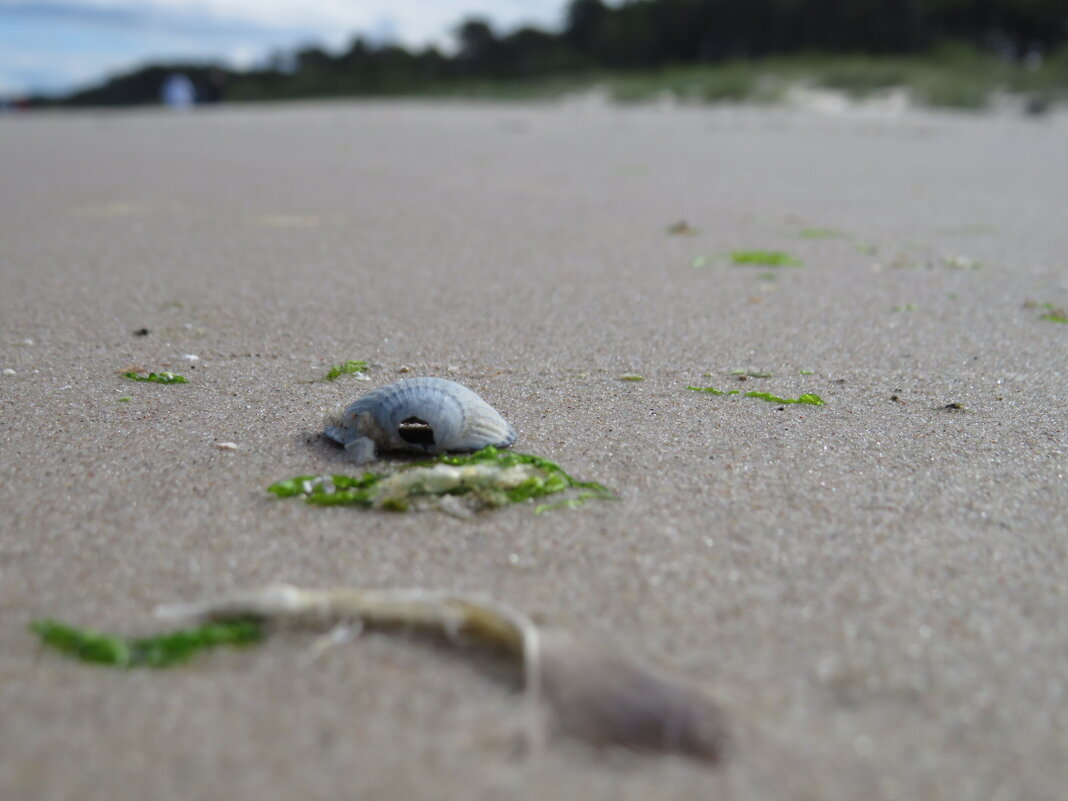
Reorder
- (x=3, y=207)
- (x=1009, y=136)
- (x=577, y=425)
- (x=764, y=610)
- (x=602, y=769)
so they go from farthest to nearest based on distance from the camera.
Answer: (x=1009, y=136) < (x=3, y=207) < (x=577, y=425) < (x=764, y=610) < (x=602, y=769)

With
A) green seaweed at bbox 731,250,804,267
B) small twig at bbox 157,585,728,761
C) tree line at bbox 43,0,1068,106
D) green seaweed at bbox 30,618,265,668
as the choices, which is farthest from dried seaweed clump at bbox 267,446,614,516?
tree line at bbox 43,0,1068,106

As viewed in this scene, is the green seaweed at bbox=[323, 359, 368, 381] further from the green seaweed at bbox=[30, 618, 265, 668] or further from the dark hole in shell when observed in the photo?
the green seaweed at bbox=[30, 618, 265, 668]

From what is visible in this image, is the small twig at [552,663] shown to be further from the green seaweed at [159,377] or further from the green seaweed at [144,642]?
the green seaweed at [159,377]

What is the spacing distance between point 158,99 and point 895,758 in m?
37.0

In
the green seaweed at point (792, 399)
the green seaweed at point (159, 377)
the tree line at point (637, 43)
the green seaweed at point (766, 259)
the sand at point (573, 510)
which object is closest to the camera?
the sand at point (573, 510)

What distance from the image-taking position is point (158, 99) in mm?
34062

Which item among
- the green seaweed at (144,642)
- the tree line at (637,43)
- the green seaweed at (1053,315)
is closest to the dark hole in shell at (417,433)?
the green seaweed at (144,642)

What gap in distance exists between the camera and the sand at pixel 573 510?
120 cm

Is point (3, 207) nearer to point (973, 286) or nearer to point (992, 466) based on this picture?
point (973, 286)

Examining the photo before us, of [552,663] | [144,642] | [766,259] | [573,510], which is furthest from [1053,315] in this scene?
[144,642]

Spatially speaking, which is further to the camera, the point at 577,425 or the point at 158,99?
the point at 158,99

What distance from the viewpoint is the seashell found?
2033mm

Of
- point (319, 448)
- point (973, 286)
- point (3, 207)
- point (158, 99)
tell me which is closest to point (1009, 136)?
point (973, 286)

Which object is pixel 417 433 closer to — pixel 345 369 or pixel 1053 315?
Result: pixel 345 369
